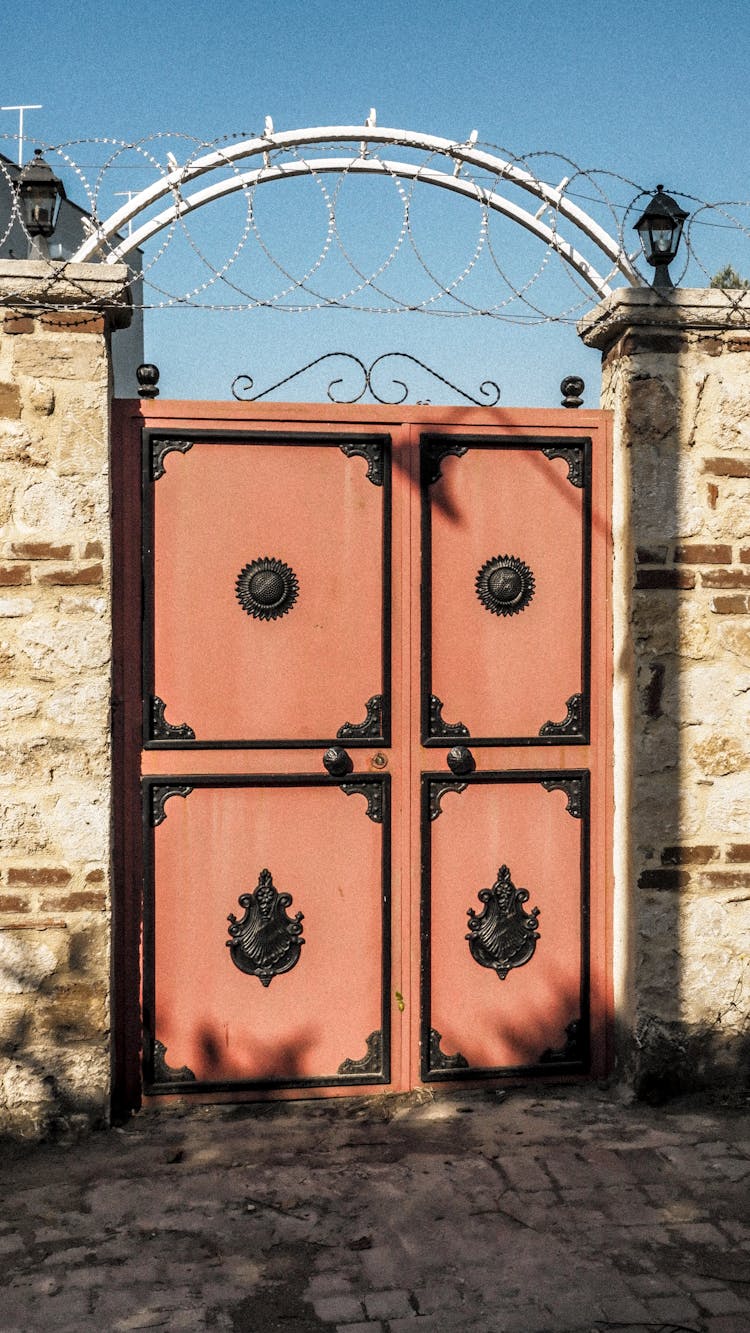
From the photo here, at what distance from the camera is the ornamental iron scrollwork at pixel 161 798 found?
392cm

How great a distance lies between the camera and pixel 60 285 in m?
3.70

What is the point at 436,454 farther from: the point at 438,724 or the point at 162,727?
the point at 162,727

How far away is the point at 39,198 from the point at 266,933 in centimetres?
258

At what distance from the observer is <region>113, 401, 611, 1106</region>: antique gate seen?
392cm

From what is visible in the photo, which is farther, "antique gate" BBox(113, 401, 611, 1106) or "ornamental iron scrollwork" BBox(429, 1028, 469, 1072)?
"ornamental iron scrollwork" BBox(429, 1028, 469, 1072)

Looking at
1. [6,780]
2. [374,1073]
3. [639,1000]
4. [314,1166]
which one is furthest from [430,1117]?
[6,780]

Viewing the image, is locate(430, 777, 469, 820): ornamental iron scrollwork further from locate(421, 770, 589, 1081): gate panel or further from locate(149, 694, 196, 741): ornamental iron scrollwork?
locate(149, 694, 196, 741): ornamental iron scrollwork

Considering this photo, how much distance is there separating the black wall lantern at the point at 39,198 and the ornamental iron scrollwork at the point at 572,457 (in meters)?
1.85

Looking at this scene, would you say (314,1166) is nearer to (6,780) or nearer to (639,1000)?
(639,1000)

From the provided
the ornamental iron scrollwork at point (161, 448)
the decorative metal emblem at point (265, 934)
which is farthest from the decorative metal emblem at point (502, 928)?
the ornamental iron scrollwork at point (161, 448)

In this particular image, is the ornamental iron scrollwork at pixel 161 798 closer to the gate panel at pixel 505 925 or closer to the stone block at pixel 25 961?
the stone block at pixel 25 961

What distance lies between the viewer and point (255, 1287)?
2.87 m

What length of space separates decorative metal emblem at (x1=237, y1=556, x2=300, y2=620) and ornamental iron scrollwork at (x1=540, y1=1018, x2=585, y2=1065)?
1827mm

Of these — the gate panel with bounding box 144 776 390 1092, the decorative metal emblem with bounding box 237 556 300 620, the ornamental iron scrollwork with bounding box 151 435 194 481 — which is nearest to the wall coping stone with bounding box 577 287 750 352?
the decorative metal emblem with bounding box 237 556 300 620
